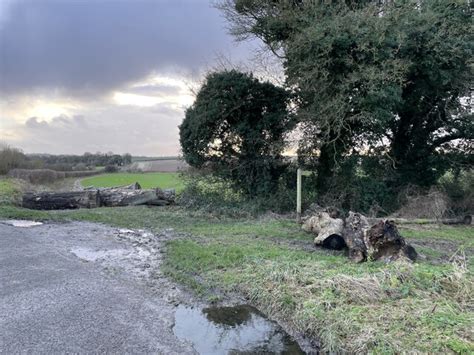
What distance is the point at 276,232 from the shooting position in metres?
9.55

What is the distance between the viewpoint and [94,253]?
781 cm

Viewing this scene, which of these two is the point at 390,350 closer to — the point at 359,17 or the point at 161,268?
the point at 161,268

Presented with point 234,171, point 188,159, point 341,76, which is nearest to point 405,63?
point 341,76

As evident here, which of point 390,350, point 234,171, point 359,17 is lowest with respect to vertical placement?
point 390,350

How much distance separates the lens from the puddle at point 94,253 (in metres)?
7.48

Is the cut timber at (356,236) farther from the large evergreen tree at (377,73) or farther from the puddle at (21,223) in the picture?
the puddle at (21,223)

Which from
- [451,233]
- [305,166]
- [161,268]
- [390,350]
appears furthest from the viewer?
[305,166]

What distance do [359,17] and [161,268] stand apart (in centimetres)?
955

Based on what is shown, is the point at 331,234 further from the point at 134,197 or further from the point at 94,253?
the point at 134,197

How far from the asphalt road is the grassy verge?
0.71 meters

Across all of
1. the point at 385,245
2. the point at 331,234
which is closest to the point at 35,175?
the point at 331,234

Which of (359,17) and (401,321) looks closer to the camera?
(401,321)

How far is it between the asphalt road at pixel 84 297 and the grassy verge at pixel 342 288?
0.71 metres

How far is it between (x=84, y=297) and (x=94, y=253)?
8.78 feet
